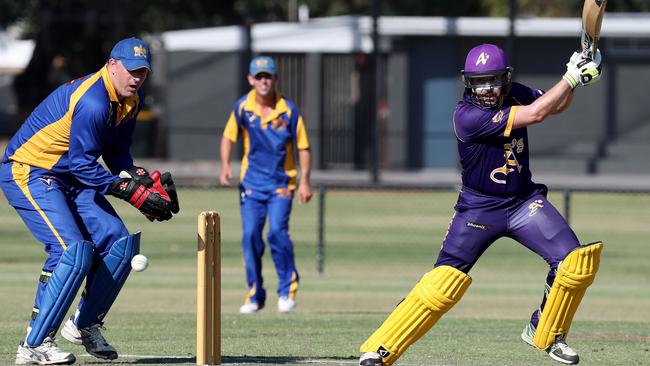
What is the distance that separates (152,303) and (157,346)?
389 cm

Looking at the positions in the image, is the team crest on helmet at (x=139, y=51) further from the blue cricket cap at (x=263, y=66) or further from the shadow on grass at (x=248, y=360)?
the blue cricket cap at (x=263, y=66)

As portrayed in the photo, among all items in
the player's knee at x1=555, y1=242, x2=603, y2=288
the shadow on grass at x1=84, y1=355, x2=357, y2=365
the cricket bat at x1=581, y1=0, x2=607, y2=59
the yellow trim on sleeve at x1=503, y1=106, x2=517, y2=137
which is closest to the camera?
the cricket bat at x1=581, y1=0, x2=607, y2=59

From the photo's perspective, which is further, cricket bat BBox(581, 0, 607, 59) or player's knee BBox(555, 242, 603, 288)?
player's knee BBox(555, 242, 603, 288)

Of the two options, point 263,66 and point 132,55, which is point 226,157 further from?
point 132,55

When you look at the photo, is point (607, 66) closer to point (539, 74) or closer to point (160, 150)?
point (539, 74)

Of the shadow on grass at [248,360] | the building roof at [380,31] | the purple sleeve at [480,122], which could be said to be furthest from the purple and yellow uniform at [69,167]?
the building roof at [380,31]

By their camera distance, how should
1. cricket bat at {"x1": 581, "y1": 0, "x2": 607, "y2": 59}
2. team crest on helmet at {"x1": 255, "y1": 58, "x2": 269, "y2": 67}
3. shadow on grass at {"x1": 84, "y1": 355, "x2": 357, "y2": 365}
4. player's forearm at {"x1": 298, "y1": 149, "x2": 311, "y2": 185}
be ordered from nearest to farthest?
cricket bat at {"x1": 581, "y1": 0, "x2": 607, "y2": 59} < shadow on grass at {"x1": 84, "y1": 355, "x2": 357, "y2": 365} < team crest on helmet at {"x1": 255, "y1": 58, "x2": 269, "y2": 67} < player's forearm at {"x1": 298, "y1": 149, "x2": 311, "y2": 185}

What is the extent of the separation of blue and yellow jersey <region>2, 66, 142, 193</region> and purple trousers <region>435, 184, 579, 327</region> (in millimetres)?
2066

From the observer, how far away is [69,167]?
812cm

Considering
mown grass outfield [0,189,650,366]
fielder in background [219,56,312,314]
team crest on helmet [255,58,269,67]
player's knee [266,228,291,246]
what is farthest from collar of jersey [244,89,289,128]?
mown grass outfield [0,189,650,366]

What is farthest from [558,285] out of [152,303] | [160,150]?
[160,150]

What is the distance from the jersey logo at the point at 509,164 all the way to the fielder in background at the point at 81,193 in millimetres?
1897

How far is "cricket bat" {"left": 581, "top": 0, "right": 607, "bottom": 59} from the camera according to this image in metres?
7.34

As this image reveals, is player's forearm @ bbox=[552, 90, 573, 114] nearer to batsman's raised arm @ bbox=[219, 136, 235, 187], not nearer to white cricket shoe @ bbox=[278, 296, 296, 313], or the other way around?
white cricket shoe @ bbox=[278, 296, 296, 313]
